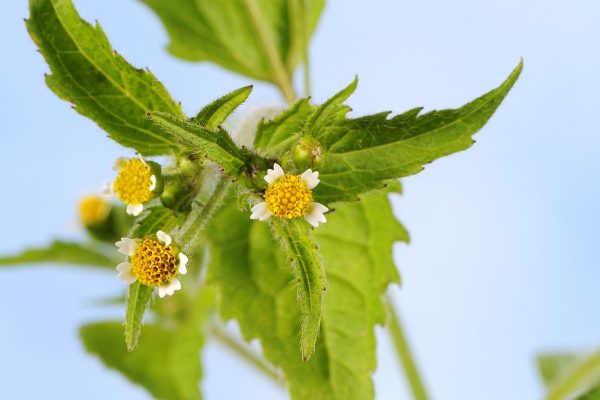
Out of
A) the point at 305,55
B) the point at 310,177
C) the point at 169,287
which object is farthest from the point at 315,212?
the point at 305,55

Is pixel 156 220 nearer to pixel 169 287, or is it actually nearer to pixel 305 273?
pixel 169 287

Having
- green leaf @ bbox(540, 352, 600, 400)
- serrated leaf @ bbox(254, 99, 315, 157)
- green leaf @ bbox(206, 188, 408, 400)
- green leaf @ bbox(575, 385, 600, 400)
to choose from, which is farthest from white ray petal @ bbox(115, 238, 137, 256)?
green leaf @ bbox(540, 352, 600, 400)

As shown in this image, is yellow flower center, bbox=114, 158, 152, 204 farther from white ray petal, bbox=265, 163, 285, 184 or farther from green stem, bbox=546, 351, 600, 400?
green stem, bbox=546, 351, 600, 400

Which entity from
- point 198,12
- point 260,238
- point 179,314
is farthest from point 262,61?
point 179,314

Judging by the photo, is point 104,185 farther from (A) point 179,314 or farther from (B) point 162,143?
(A) point 179,314

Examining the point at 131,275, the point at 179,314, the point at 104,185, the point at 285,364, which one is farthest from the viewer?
the point at 179,314

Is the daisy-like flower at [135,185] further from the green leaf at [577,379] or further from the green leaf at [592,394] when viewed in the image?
the green leaf at [577,379]
